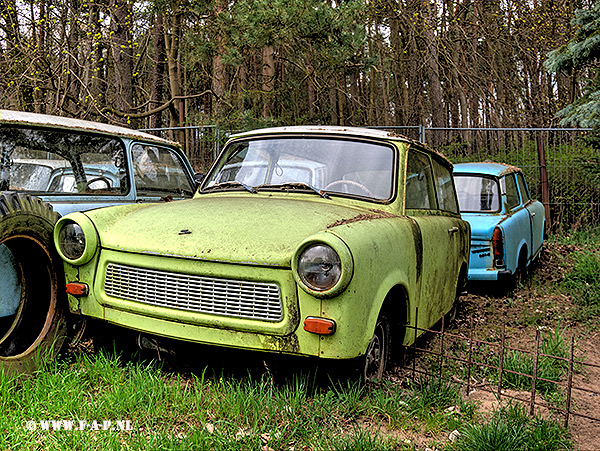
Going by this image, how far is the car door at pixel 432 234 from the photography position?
13.5ft

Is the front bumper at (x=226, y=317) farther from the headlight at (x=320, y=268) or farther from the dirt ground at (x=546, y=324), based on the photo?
the dirt ground at (x=546, y=324)

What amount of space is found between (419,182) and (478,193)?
10.4 ft

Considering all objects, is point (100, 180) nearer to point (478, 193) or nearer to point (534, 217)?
point (478, 193)

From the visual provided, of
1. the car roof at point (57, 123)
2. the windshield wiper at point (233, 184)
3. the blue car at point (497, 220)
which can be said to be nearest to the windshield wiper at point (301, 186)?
the windshield wiper at point (233, 184)

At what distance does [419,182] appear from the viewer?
14.8ft

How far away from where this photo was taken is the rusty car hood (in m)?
3.05

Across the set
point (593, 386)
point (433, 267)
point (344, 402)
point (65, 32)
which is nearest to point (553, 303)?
point (593, 386)

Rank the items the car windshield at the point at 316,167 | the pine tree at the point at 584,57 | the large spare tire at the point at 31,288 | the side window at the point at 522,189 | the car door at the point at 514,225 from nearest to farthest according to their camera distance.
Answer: the large spare tire at the point at 31,288 < the car windshield at the point at 316,167 < the car door at the point at 514,225 < the pine tree at the point at 584,57 < the side window at the point at 522,189

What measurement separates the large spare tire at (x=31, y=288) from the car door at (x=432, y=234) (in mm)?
2466

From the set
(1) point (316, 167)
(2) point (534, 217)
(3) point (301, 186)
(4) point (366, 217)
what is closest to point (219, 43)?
(2) point (534, 217)

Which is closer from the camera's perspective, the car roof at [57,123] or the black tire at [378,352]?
the black tire at [378,352]

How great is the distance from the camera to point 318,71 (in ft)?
38.2

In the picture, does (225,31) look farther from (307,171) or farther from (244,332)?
(244,332)

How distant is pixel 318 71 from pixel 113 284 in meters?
9.12
